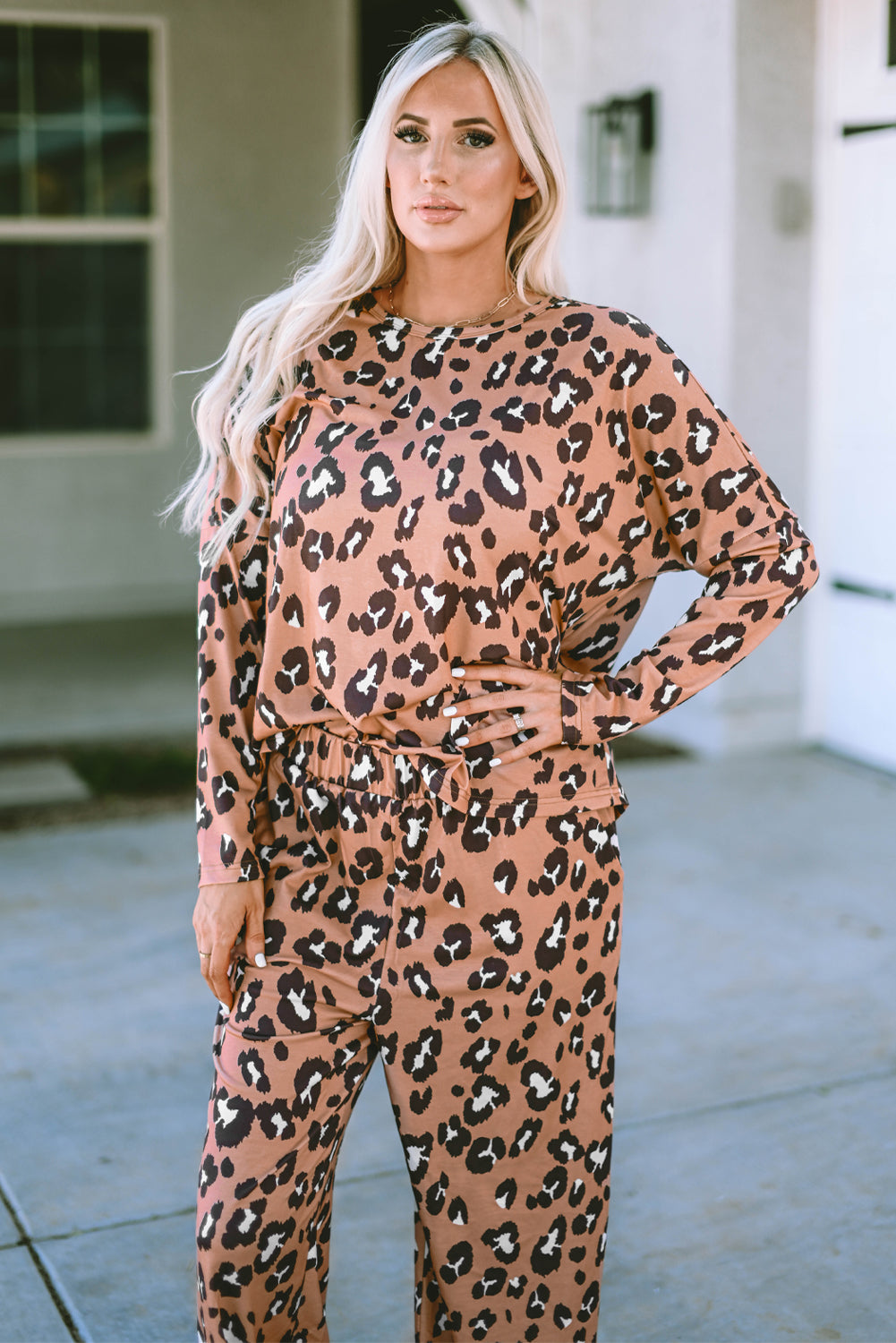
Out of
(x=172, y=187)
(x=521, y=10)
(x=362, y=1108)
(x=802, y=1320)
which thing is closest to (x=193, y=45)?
(x=172, y=187)

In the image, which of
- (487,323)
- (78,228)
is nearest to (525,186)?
(487,323)

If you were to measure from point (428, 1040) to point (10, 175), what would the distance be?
27.8 feet

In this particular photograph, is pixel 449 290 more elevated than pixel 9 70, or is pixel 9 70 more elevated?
pixel 9 70

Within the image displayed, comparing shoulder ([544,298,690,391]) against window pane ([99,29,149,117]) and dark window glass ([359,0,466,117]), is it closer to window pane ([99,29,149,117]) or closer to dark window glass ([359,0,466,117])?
window pane ([99,29,149,117])

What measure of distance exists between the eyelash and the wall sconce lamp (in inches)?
183

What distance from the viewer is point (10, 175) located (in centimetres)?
928

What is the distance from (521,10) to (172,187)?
3.49 meters

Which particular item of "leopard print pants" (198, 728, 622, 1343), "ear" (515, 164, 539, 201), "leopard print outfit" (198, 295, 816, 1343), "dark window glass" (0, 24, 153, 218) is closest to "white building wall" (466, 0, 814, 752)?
"dark window glass" (0, 24, 153, 218)

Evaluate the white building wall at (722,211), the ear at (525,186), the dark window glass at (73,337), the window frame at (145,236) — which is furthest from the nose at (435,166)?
the dark window glass at (73,337)

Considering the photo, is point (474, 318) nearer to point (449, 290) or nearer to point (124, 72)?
point (449, 290)

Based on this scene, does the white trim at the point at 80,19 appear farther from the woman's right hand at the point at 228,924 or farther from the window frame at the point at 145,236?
the woman's right hand at the point at 228,924

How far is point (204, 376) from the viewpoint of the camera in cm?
1014

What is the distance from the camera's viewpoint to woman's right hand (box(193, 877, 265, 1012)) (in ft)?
6.67

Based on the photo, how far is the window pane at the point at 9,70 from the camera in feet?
30.0
